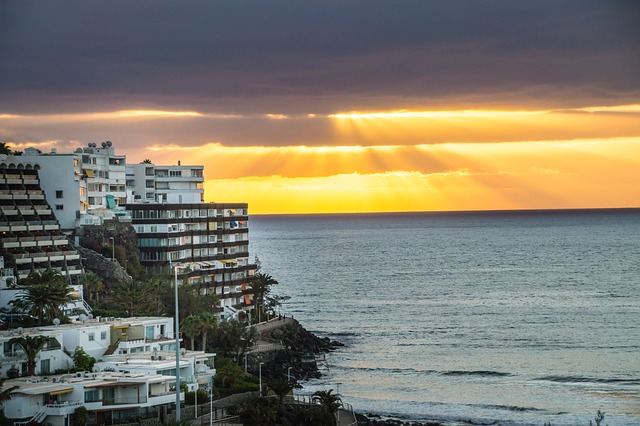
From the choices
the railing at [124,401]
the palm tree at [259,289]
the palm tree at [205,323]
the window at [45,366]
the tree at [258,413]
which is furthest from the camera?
the palm tree at [259,289]

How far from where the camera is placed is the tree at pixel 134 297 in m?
115

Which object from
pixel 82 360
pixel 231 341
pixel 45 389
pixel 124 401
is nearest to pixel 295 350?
pixel 231 341

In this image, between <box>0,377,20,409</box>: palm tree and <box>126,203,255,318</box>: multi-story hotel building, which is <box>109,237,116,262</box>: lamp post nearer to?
<box>126,203,255,318</box>: multi-story hotel building

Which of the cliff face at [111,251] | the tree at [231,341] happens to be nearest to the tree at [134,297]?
the tree at [231,341]

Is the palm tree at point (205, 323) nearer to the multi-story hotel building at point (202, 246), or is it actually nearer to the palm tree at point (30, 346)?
the palm tree at point (30, 346)

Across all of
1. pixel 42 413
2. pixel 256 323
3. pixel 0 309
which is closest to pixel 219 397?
pixel 42 413

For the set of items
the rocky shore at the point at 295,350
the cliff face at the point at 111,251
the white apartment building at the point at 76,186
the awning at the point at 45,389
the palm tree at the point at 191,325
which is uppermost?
the white apartment building at the point at 76,186

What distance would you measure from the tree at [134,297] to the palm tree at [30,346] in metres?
25.6

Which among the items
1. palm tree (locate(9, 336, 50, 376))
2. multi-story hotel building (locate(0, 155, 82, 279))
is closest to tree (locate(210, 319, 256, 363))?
multi-story hotel building (locate(0, 155, 82, 279))

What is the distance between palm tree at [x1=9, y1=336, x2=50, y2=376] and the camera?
8806 cm

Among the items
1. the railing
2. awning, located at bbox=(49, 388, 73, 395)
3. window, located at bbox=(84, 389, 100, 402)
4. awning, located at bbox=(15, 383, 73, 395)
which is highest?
awning, located at bbox=(15, 383, 73, 395)

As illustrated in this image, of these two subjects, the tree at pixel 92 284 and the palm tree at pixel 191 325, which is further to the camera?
the tree at pixel 92 284

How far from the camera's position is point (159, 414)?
8488cm

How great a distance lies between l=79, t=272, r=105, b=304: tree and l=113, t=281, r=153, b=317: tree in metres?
4.77
